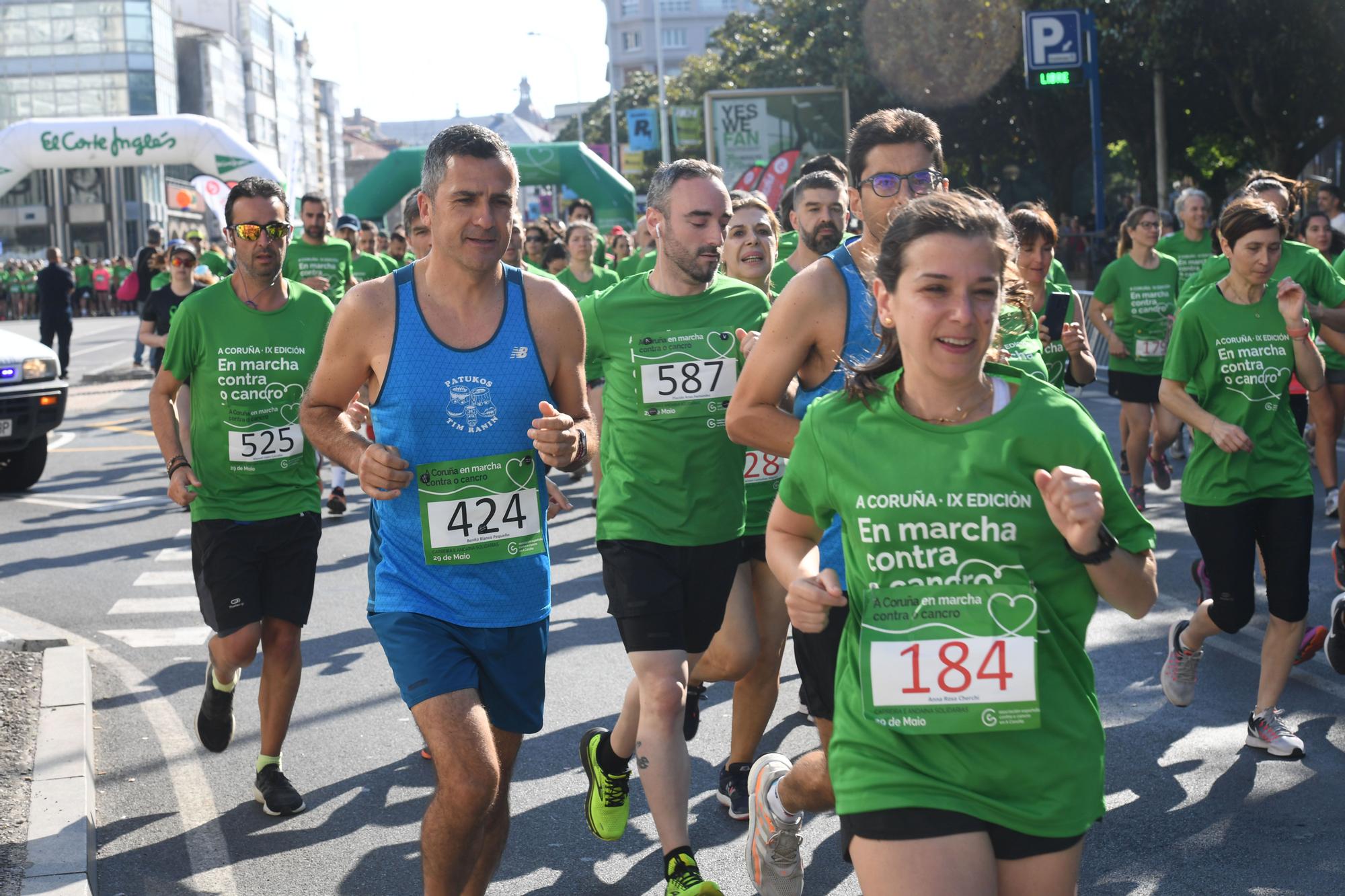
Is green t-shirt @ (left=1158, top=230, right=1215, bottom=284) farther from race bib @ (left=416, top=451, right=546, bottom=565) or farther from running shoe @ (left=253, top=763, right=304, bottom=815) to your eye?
race bib @ (left=416, top=451, right=546, bottom=565)

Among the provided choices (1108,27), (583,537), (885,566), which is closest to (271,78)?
(1108,27)

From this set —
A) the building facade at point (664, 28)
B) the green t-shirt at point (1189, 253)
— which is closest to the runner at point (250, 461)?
the green t-shirt at point (1189, 253)

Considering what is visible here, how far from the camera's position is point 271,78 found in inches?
4387

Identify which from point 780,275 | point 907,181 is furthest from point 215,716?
point 907,181

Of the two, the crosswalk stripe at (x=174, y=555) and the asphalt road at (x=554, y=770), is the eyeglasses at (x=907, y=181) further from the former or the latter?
the crosswalk stripe at (x=174, y=555)

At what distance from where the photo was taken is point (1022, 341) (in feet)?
14.1

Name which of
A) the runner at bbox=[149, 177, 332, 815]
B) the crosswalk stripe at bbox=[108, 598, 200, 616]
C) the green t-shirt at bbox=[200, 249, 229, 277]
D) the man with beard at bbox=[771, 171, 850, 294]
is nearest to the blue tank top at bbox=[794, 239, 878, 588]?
the man with beard at bbox=[771, 171, 850, 294]

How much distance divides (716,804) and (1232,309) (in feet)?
8.89

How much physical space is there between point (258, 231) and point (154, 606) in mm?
4041

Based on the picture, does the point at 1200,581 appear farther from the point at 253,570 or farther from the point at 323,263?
the point at 323,263

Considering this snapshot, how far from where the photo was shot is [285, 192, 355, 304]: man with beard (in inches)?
498

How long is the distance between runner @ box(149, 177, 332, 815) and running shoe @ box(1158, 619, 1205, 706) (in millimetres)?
3280

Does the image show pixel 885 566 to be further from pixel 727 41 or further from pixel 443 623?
pixel 727 41

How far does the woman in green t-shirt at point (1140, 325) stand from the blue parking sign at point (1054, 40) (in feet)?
27.7
